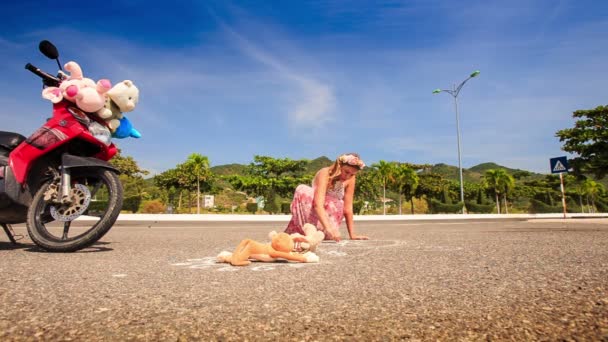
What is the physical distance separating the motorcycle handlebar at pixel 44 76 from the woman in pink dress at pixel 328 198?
3.13 m

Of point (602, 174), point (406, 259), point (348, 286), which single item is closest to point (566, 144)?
point (602, 174)

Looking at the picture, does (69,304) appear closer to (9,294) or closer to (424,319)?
(9,294)

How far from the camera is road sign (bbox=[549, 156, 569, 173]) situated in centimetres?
1480

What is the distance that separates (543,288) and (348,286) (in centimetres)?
111

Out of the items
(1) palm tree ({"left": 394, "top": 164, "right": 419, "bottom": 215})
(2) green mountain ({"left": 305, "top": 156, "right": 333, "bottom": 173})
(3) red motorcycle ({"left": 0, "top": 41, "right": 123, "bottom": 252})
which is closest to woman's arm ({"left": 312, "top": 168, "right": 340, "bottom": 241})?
(3) red motorcycle ({"left": 0, "top": 41, "right": 123, "bottom": 252})

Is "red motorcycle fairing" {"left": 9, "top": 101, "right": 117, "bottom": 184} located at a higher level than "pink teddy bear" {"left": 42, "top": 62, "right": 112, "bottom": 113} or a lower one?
lower

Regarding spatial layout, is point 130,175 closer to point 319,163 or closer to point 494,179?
point 494,179

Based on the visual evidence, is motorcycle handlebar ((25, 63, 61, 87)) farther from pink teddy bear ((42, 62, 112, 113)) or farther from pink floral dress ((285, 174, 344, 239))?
pink floral dress ((285, 174, 344, 239))

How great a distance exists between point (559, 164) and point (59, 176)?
17.1m

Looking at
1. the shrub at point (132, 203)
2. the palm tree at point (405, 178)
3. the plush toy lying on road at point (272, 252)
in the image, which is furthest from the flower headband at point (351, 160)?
the palm tree at point (405, 178)

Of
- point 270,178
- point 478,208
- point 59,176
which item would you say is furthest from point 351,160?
point 270,178

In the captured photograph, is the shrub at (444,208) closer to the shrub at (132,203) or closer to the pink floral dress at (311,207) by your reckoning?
the shrub at (132,203)

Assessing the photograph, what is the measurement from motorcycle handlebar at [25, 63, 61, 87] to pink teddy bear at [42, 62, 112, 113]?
154mm

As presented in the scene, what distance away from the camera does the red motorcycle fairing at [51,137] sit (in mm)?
3939
